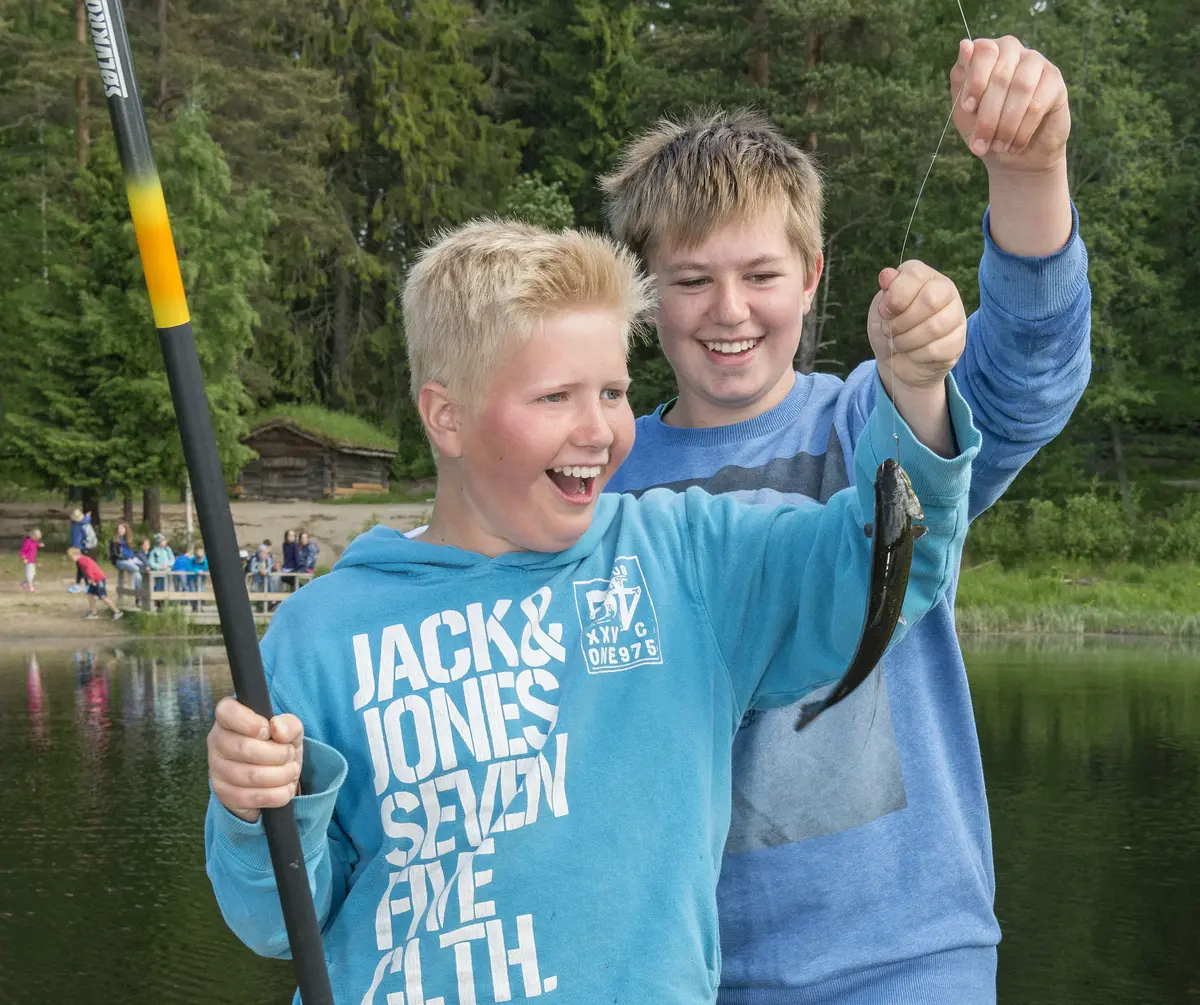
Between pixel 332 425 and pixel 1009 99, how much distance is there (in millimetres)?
40195

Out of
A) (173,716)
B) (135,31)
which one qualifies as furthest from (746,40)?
(173,716)

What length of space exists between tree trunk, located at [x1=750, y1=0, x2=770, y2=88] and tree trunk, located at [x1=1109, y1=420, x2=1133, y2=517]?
11698mm

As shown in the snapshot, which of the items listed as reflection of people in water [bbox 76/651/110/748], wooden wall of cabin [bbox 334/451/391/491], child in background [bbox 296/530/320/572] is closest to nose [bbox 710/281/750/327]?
reflection of people in water [bbox 76/651/110/748]

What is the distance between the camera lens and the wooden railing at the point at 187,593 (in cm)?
2628

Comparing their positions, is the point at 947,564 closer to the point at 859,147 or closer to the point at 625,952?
the point at 625,952

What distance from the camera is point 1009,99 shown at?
213 centimetres

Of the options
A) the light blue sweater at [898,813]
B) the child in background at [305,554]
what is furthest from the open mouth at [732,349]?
the child in background at [305,554]

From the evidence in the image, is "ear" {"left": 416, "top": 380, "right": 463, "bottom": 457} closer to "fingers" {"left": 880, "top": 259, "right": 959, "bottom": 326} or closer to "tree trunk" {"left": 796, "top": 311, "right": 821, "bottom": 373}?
"fingers" {"left": 880, "top": 259, "right": 959, "bottom": 326}

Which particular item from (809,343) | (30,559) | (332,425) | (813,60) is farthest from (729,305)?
(332,425)

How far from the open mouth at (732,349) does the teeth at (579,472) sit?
0.58 m

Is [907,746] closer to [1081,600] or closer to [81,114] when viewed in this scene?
[1081,600]

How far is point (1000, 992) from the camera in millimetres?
11102

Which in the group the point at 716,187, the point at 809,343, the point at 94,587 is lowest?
the point at 94,587

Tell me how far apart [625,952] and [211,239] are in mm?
32523
